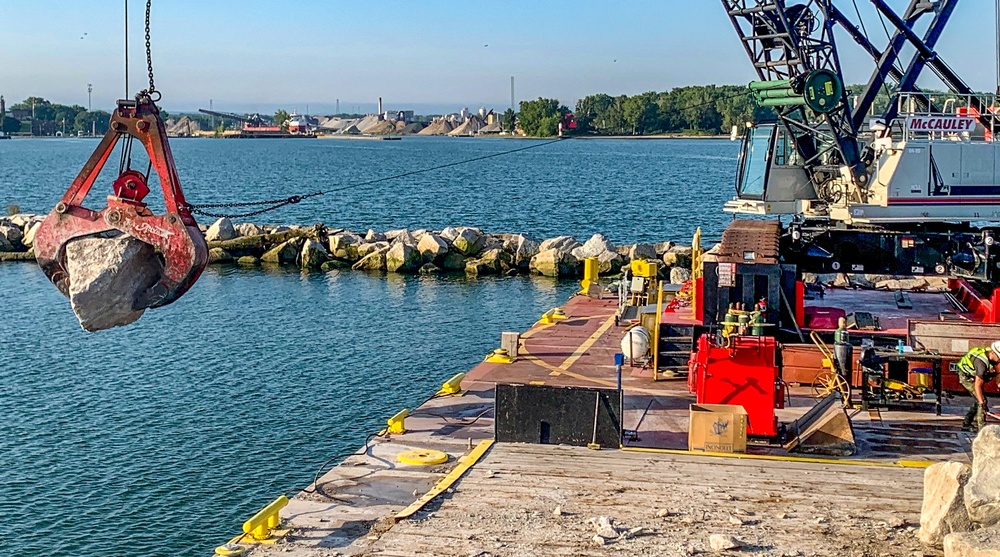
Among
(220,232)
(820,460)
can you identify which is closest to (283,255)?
(220,232)

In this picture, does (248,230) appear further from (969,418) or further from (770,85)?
(969,418)

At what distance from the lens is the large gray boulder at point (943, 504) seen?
11.4 metres

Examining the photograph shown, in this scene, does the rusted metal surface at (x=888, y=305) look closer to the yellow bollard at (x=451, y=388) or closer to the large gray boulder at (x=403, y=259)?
the yellow bollard at (x=451, y=388)

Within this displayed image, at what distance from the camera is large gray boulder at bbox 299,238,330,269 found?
4678 cm

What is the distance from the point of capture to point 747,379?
633 inches

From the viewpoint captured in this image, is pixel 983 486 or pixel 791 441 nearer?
pixel 983 486

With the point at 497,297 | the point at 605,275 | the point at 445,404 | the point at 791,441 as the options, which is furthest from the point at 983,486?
the point at 605,275

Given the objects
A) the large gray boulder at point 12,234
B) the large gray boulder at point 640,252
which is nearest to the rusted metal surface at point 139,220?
the large gray boulder at point 640,252

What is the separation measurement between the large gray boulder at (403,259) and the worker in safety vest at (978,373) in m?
29.8

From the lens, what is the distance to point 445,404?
18.6 meters

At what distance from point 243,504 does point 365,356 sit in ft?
36.3

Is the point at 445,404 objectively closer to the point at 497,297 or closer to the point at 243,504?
the point at 243,504

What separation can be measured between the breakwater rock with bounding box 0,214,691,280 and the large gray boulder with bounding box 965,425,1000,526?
106 feet

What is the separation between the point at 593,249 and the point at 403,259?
7.69 meters
